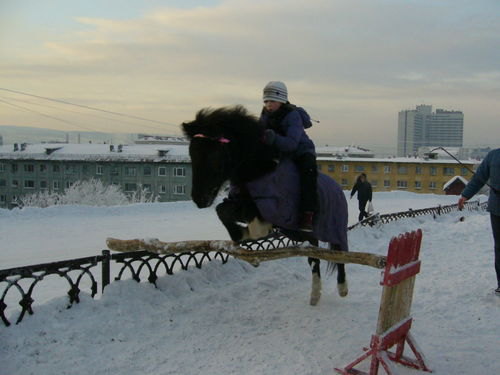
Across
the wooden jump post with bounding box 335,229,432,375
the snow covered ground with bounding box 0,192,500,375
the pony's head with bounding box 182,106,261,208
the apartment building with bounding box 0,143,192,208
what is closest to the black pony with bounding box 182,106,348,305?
the pony's head with bounding box 182,106,261,208

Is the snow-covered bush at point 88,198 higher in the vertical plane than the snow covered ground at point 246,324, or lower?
lower

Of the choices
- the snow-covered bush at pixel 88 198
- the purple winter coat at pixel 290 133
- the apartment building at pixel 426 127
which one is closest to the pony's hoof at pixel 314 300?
the purple winter coat at pixel 290 133

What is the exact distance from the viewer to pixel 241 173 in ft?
13.0

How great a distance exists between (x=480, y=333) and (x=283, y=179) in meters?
2.61

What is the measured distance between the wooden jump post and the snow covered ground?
18cm

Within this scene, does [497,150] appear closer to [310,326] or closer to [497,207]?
[497,207]

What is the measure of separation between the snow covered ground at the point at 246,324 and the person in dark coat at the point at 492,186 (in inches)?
31.1

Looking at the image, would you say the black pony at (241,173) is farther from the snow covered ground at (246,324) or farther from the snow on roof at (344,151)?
the snow on roof at (344,151)

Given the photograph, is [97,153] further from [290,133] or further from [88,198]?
[290,133]

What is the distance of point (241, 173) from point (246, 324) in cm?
183

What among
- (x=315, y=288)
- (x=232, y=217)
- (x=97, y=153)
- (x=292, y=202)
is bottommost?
(x=315, y=288)

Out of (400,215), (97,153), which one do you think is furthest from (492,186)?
(97,153)

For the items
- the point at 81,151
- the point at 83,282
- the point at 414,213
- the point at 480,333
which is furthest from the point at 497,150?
the point at 81,151

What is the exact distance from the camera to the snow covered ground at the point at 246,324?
3924 millimetres
